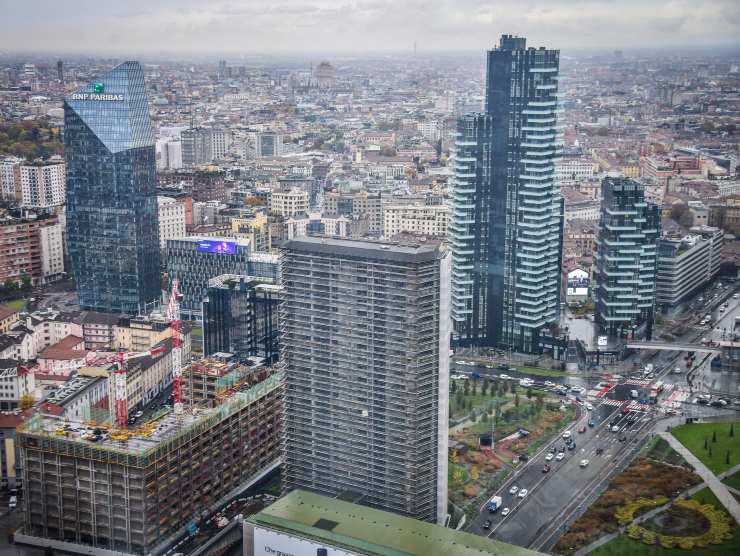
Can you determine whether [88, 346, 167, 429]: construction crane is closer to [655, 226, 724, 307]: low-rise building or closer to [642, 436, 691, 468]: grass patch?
[642, 436, 691, 468]: grass patch

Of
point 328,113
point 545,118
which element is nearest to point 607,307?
point 545,118

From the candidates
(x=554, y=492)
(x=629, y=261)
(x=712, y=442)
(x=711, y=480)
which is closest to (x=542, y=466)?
(x=554, y=492)

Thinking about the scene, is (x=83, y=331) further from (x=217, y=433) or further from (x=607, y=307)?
(x=607, y=307)

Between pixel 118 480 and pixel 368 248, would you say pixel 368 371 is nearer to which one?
pixel 368 248

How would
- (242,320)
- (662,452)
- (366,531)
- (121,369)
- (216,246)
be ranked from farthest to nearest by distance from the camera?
1. (216,246)
2. (242,320)
3. (121,369)
4. (662,452)
5. (366,531)

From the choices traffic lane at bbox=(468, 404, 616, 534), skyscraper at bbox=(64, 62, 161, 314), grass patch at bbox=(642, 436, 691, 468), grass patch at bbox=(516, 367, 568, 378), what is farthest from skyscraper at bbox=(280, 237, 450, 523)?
skyscraper at bbox=(64, 62, 161, 314)

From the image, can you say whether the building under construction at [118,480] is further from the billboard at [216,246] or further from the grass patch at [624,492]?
the billboard at [216,246]

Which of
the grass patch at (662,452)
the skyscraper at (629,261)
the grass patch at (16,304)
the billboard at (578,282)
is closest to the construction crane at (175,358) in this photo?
the grass patch at (16,304)
